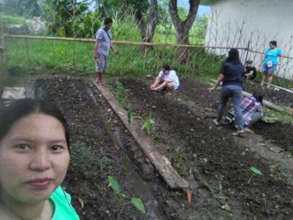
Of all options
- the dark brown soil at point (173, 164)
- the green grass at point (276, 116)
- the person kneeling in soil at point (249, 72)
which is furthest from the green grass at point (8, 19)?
the person kneeling in soil at point (249, 72)

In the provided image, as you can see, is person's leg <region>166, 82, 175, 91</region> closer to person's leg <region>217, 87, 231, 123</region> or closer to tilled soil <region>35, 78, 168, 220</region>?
person's leg <region>217, 87, 231, 123</region>

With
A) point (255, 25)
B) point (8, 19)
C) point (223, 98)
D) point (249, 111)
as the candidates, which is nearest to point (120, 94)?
point (223, 98)

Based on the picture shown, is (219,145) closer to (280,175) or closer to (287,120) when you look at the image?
(280,175)

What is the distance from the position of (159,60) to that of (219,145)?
5.38 m

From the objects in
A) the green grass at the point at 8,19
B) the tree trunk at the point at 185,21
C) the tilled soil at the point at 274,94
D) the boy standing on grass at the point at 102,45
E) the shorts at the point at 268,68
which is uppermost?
the tree trunk at the point at 185,21

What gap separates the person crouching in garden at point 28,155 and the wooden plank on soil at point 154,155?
2.80 meters

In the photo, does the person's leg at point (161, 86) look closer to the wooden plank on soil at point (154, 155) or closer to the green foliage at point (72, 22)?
the wooden plank on soil at point (154, 155)

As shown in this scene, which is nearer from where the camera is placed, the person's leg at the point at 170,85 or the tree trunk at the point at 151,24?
the person's leg at the point at 170,85

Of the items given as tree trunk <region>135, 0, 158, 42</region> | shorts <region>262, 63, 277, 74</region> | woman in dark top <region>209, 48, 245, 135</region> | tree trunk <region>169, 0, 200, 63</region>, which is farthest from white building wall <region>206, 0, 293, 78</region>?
woman in dark top <region>209, 48, 245, 135</region>

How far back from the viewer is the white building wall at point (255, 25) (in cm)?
1048

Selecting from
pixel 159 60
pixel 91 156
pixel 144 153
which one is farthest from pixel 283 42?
pixel 91 156

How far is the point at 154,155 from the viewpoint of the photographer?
156 inches

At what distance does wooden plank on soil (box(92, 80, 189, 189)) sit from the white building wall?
687cm

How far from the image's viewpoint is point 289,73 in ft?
33.4
